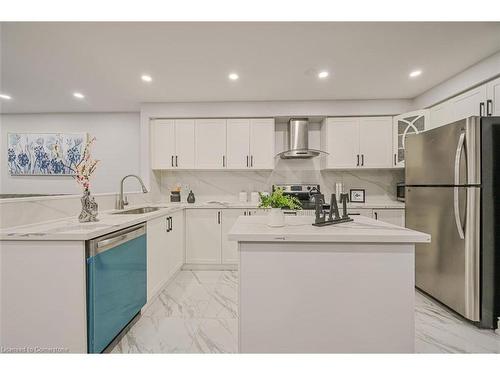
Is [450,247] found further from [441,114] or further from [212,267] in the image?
[212,267]

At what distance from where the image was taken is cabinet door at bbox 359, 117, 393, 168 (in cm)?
325

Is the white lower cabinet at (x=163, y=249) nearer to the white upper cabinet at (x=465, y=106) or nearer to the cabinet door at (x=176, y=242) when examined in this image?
the cabinet door at (x=176, y=242)

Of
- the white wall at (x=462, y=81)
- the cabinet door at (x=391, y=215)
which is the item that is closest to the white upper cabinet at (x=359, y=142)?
the white wall at (x=462, y=81)

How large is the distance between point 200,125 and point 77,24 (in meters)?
1.81

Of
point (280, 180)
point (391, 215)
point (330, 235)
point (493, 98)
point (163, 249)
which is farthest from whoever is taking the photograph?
point (280, 180)

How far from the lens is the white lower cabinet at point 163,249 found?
84.2 inches

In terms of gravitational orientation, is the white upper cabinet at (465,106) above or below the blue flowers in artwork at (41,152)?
above

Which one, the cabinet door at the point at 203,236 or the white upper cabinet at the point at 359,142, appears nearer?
the cabinet door at the point at 203,236

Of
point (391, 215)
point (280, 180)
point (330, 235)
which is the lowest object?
point (391, 215)

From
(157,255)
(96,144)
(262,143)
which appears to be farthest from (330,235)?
(96,144)

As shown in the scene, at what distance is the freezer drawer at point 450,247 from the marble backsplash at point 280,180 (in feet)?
3.93

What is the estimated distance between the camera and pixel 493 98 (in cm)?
210

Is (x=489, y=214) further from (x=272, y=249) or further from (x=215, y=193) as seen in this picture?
(x=215, y=193)

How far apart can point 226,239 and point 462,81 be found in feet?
11.1
